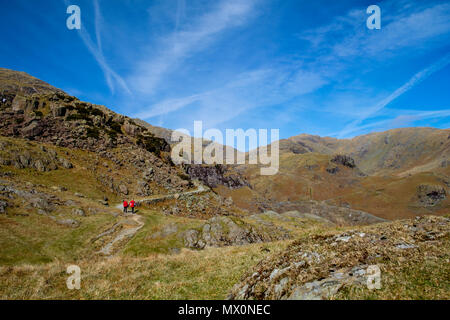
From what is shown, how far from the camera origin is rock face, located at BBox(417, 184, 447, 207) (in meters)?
151

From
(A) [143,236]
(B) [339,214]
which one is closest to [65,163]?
(A) [143,236]

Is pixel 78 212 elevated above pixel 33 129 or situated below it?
below

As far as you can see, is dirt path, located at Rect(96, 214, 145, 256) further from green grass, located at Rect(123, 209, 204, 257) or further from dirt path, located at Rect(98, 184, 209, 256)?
green grass, located at Rect(123, 209, 204, 257)

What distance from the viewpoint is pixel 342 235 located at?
11.1 m

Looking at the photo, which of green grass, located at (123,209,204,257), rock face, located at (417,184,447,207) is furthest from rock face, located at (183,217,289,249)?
rock face, located at (417,184,447,207)

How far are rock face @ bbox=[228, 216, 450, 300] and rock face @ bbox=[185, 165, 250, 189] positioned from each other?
12665 cm

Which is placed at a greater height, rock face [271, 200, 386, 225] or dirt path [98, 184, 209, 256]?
dirt path [98, 184, 209, 256]

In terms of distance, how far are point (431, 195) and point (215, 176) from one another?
142710 mm

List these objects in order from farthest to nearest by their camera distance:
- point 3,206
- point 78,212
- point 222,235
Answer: point 78,212, point 222,235, point 3,206

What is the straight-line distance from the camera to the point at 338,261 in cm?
782

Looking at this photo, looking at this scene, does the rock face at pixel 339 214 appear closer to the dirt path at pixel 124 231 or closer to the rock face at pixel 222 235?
the rock face at pixel 222 235

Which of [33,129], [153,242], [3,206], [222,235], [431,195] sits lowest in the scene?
[153,242]

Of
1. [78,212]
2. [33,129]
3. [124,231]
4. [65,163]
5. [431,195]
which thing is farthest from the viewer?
[431,195]

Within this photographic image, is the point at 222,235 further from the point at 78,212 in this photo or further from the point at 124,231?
the point at 78,212
